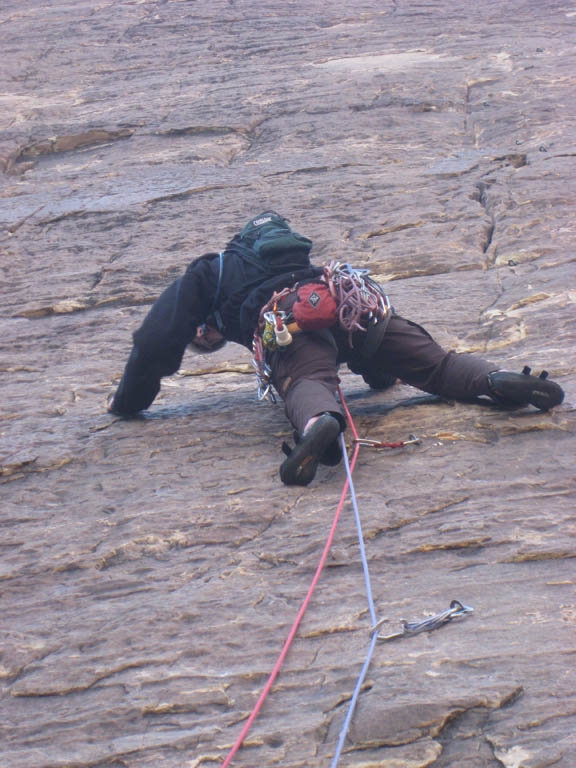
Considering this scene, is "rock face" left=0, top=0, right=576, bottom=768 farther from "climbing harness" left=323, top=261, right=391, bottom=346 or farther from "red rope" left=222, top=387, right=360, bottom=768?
"climbing harness" left=323, top=261, right=391, bottom=346

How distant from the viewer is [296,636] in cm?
270

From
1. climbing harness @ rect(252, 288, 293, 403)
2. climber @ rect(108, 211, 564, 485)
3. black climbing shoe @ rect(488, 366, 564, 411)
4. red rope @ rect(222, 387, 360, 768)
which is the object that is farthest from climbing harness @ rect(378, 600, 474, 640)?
climbing harness @ rect(252, 288, 293, 403)

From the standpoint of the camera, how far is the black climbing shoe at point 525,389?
381cm

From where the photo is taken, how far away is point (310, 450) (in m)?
3.38

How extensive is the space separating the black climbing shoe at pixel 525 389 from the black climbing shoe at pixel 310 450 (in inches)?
34.4

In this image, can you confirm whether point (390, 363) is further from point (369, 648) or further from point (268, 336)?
point (369, 648)

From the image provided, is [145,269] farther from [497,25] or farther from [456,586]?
[497,25]

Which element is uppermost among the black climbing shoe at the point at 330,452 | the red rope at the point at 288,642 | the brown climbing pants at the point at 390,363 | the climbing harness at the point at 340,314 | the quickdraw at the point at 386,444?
the climbing harness at the point at 340,314

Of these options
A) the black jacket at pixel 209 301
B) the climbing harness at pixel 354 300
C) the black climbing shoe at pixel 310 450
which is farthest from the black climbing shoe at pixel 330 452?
the black jacket at pixel 209 301

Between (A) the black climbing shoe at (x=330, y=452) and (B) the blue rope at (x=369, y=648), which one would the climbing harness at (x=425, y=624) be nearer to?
(B) the blue rope at (x=369, y=648)

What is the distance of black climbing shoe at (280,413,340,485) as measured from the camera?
337cm

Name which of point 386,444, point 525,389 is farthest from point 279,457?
point 525,389

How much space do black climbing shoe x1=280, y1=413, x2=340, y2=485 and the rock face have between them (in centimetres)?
13

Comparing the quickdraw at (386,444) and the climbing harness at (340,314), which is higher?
the climbing harness at (340,314)
